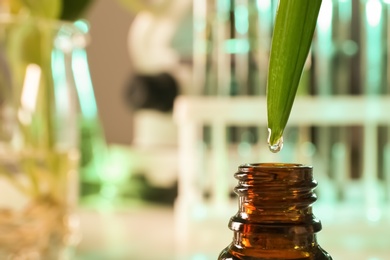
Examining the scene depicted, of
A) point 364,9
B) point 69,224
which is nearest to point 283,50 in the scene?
point 69,224

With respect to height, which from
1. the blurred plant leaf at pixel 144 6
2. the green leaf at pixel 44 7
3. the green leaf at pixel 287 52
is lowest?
the green leaf at pixel 287 52

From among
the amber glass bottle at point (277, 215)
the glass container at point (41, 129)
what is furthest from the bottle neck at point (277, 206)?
the glass container at point (41, 129)

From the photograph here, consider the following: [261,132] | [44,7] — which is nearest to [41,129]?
[44,7]

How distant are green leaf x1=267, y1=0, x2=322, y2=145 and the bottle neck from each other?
2cm

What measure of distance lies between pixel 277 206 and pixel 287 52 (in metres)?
0.05

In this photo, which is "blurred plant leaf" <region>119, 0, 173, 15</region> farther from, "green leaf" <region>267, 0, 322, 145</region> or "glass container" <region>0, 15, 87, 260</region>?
"green leaf" <region>267, 0, 322, 145</region>

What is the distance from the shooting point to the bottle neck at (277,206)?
236 mm

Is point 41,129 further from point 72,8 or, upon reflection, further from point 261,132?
point 261,132

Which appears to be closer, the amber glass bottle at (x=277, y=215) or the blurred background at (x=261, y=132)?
the amber glass bottle at (x=277, y=215)

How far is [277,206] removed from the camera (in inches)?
9.4

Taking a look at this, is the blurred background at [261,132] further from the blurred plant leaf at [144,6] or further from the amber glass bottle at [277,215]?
the amber glass bottle at [277,215]

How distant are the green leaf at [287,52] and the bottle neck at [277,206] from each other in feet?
0.06

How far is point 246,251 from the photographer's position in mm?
240

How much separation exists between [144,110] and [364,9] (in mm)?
A: 399
